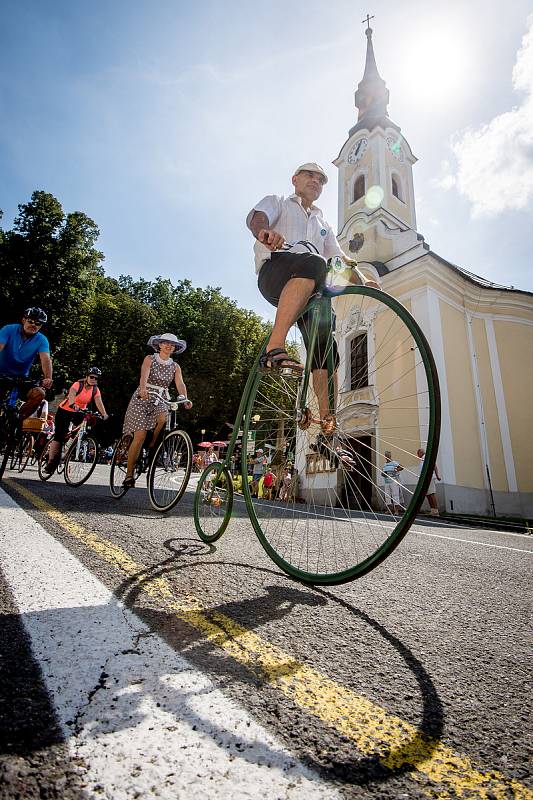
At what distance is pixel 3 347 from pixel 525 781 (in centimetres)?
535

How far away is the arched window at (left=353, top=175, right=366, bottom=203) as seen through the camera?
24031 mm

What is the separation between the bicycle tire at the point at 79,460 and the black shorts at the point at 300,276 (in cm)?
516

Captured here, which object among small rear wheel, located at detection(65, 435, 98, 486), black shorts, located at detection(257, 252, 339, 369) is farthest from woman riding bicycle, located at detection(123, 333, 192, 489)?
black shorts, located at detection(257, 252, 339, 369)

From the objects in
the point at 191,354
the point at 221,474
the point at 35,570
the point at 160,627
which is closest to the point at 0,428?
the point at 221,474

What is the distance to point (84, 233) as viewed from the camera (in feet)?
103

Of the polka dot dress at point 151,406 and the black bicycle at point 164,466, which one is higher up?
the polka dot dress at point 151,406

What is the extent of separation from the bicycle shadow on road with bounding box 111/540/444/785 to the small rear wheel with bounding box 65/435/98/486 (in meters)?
5.41

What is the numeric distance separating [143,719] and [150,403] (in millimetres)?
4683

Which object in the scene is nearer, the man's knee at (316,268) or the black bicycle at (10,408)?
the man's knee at (316,268)

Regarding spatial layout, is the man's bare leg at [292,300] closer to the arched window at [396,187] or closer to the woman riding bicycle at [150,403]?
the woman riding bicycle at [150,403]

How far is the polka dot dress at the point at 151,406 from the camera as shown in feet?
17.1

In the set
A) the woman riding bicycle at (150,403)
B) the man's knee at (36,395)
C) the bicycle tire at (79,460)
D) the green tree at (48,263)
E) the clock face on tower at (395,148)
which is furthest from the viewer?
the green tree at (48,263)

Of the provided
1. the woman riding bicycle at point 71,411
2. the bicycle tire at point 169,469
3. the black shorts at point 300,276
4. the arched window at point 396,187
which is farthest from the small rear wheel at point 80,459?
the arched window at point 396,187

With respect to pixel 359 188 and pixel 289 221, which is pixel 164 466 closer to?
→ pixel 289 221
